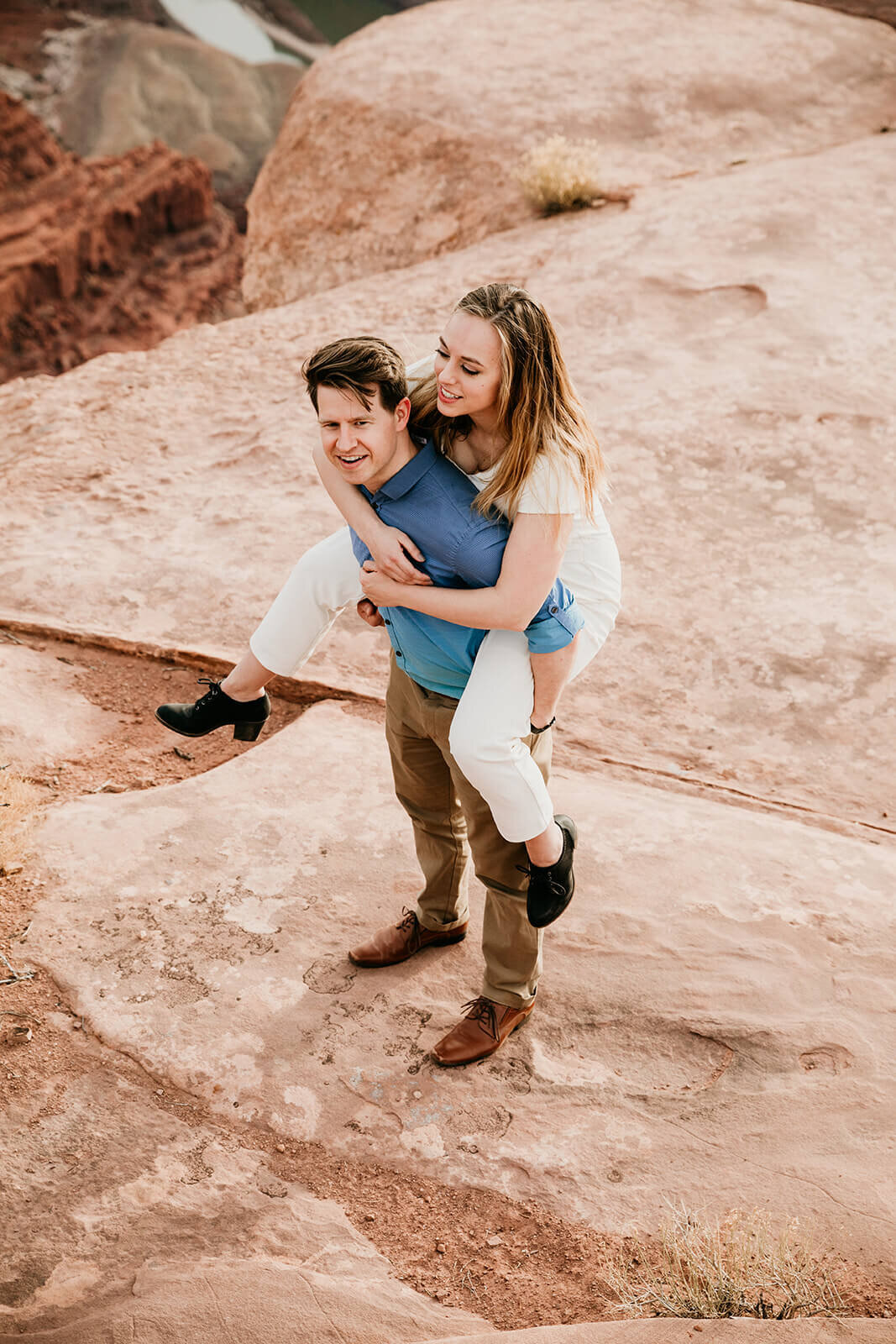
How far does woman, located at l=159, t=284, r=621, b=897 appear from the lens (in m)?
2.18

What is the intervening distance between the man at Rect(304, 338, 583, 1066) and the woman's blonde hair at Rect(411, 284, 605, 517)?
133 millimetres

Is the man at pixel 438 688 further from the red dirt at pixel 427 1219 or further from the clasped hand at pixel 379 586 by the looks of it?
the red dirt at pixel 427 1219

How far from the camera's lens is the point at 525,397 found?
2193 millimetres

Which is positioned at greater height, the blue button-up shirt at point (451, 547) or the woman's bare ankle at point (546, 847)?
the blue button-up shirt at point (451, 547)

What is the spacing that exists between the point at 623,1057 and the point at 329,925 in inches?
37.4

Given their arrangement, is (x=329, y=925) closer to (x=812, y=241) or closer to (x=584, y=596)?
(x=584, y=596)

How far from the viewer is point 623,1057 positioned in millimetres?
2812

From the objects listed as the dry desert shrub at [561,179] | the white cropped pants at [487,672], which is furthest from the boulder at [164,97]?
the white cropped pants at [487,672]

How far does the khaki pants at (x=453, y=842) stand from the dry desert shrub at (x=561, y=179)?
636 centimetres

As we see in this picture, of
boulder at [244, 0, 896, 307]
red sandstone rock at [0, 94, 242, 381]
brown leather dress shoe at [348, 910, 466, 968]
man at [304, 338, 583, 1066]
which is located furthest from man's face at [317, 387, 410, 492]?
red sandstone rock at [0, 94, 242, 381]

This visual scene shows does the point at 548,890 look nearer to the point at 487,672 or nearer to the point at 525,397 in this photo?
the point at 487,672

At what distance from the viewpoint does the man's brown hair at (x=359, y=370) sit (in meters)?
2.23

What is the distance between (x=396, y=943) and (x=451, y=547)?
4.34 feet

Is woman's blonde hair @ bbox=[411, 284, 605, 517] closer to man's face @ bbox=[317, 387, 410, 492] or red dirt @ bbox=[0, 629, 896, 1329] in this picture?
man's face @ bbox=[317, 387, 410, 492]
